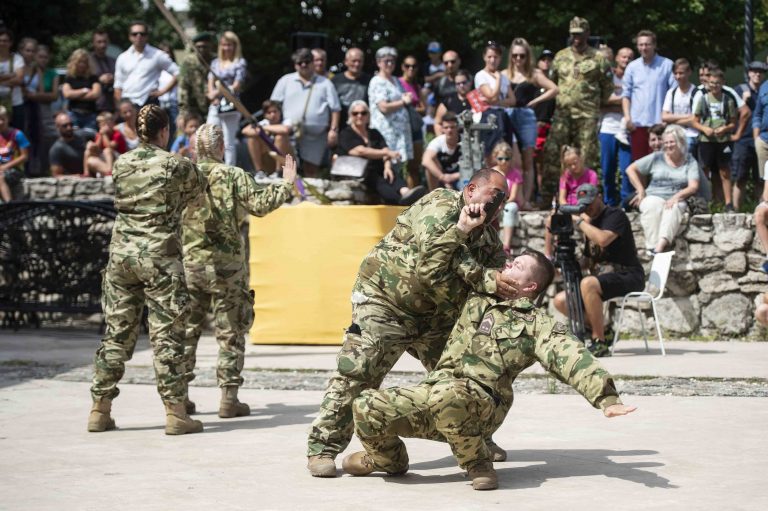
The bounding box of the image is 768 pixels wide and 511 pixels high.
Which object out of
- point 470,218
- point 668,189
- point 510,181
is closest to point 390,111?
point 510,181

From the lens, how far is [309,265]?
1395 centimetres

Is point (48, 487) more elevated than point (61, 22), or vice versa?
point (61, 22)

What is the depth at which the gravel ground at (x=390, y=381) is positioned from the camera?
10.1 meters

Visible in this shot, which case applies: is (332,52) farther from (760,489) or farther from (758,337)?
(760,489)

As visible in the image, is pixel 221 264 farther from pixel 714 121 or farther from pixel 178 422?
pixel 714 121

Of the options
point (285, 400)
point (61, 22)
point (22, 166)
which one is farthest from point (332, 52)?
point (285, 400)

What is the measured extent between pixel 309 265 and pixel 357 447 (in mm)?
5918

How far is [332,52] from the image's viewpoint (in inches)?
1254

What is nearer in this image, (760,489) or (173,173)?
(760,489)

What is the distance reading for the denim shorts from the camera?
50.0 ft

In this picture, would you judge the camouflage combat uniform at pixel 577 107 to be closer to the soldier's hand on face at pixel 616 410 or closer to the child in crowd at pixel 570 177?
the child in crowd at pixel 570 177

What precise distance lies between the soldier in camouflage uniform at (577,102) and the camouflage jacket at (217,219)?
→ 6343 millimetres

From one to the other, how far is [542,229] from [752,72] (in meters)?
3.48

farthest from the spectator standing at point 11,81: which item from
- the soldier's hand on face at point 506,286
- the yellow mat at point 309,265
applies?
the soldier's hand on face at point 506,286
